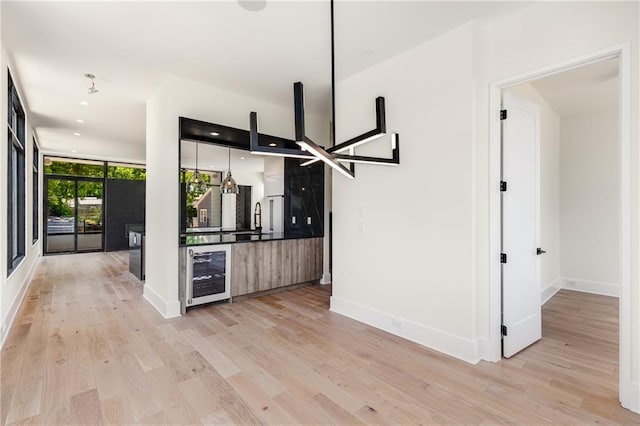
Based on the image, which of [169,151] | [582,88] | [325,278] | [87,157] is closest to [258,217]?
[325,278]

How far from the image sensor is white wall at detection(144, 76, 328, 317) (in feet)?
12.9

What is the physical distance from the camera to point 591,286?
5082 millimetres

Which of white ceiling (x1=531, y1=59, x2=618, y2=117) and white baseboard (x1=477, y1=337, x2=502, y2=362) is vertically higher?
white ceiling (x1=531, y1=59, x2=618, y2=117)

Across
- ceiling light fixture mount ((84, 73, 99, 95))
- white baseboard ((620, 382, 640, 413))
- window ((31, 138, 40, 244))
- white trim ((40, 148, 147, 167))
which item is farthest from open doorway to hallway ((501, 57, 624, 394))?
white trim ((40, 148, 147, 167))

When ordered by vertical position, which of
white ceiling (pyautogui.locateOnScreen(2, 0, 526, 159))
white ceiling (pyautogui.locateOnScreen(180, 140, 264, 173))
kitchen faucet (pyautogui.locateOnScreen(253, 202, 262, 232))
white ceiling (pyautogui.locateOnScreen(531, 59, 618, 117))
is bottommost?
kitchen faucet (pyautogui.locateOnScreen(253, 202, 262, 232))

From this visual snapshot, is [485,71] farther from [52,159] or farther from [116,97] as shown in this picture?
[52,159]

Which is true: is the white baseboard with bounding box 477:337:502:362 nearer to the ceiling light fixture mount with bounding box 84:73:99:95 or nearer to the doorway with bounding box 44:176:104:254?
the ceiling light fixture mount with bounding box 84:73:99:95

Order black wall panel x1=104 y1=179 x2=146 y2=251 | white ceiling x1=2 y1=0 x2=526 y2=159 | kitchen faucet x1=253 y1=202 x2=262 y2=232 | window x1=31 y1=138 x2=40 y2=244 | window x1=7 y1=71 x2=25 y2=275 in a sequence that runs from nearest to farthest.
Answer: white ceiling x1=2 y1=0 x2=526 y2=159
window x1=7 y1=71 x2=25 y2=275
kitchen faucet x1=253 y1=202 x2=262 y2=232
window x1=31 y1=138 x2=40 y2=244
black wall panel x1=104 y1=179 x2=146 y2=251

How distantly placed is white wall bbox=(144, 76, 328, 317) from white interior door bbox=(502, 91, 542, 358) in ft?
11.2

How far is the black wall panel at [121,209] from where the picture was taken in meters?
9.49

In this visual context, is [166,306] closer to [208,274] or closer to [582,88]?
[208,274]

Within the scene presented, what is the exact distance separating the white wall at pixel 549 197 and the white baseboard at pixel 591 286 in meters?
Answer: 0.19

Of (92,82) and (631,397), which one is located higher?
(92,82)

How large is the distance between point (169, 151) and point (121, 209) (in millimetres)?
7186
